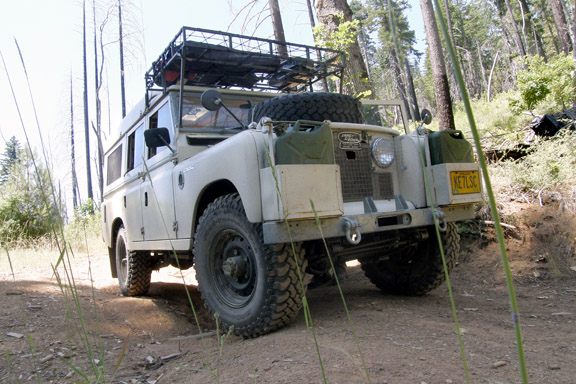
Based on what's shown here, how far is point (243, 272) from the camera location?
10.00 ft

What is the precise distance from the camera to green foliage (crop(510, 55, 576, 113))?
10672 millimetres

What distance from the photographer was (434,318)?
→ 3070 mm

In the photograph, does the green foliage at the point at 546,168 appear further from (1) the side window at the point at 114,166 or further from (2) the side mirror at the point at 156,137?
(1) the side window at the point at 114,166

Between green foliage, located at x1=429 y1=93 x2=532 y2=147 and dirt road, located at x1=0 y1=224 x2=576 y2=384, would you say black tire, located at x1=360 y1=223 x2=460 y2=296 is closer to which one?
dirt road, located at x1=0 y1=224 x2=576 y2=384

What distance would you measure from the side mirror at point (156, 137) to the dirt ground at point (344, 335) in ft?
5.06

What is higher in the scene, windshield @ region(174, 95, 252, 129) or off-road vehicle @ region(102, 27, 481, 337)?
windshield @ region(174, 95, 252, 129)

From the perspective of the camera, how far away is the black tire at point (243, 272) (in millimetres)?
2711

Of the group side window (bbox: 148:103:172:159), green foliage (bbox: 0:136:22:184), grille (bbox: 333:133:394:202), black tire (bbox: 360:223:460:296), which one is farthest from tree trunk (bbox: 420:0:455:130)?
green foliage (bbox: 0:136:22:184)

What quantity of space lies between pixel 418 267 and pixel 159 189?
260 centimetres

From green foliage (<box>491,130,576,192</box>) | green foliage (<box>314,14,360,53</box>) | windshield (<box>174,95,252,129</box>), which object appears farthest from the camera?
green foliage (<box>314,14,360,53</box>)

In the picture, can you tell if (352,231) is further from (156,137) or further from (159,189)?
(159,189)

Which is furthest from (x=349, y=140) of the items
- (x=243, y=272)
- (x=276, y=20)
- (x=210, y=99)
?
(x=276, y=20)

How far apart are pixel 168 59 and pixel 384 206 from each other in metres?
2.61

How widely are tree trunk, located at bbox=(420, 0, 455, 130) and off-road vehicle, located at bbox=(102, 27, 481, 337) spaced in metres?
4.07
